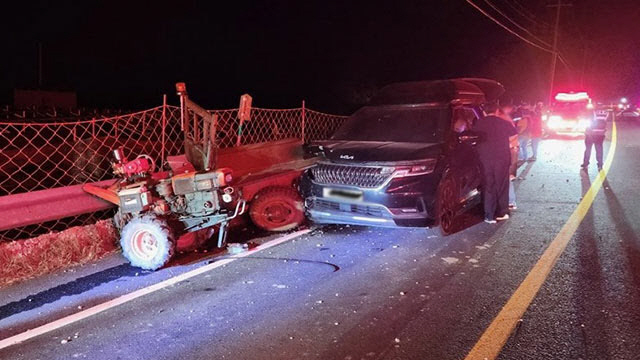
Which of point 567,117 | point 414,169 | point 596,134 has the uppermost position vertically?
point 567,117

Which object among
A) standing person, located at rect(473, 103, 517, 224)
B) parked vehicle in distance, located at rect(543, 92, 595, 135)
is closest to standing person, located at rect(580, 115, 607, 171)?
standing person, located at rect(473, 103, 517, 224)

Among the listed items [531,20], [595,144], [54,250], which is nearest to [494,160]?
[54,250]

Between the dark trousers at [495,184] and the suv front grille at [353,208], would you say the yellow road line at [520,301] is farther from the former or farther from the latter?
the suv front grille at [353,208]

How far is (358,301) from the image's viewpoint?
4.62 metres

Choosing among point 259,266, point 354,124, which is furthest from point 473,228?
point 259,266

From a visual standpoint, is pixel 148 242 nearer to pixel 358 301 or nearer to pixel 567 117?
pixel 358 301

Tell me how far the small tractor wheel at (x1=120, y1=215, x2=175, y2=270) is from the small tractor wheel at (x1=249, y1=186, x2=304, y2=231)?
1687 mm

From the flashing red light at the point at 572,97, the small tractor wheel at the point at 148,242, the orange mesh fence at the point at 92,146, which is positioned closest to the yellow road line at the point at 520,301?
the small tractor wheel at the point at 148,242

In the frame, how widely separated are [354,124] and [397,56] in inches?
1250

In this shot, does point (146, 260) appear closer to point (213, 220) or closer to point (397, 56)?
point (213, 220)

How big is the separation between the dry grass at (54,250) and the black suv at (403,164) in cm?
251

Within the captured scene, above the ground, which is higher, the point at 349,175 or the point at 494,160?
the point at 494,160

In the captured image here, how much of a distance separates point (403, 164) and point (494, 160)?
1.92 meters

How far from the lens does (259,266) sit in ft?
18.6
